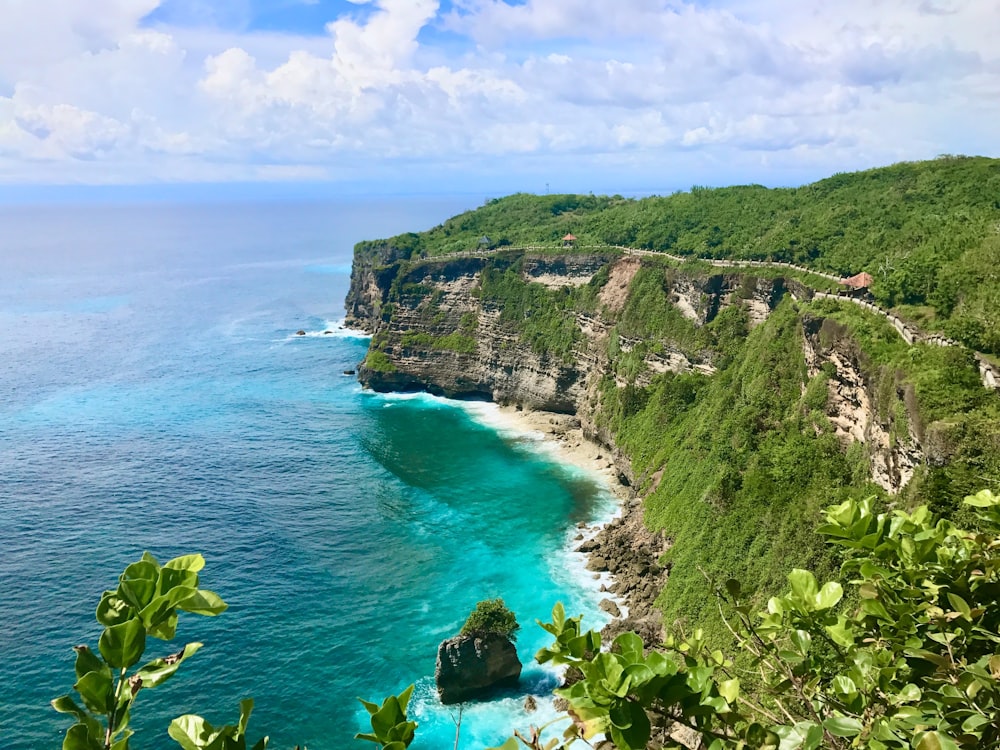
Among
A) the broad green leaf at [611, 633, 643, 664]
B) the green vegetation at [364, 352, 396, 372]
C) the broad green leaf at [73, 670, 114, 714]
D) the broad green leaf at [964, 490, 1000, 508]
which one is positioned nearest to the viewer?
the broad green leaf at [73, 670, 114, 714]

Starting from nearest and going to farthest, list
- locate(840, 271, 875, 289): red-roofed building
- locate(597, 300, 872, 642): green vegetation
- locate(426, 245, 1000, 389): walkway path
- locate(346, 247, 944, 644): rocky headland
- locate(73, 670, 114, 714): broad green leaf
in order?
locate(73, 670, 114, 714): broad green leaf
locate(426, 245, 1000, 389): walkway path
locate(597, 300, 872, 642): green vegetation
locate(346, 247, 944, 644): rocky headland
locate(840, 271, 875, 289): red-roofed building

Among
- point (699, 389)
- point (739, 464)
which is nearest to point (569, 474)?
point (699, 389)

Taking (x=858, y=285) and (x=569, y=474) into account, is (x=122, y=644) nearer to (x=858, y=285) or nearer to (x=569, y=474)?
(x=858, y=285)

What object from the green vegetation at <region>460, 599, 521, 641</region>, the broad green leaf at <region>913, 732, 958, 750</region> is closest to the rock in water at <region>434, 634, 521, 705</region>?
the green vegetation at <region>460, 599, 521, 641</region>

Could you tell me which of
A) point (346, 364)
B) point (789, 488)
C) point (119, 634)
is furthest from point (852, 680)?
point (346, 364)

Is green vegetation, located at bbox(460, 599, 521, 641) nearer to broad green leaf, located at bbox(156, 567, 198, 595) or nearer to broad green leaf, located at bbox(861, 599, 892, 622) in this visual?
broad green leaf, located at bbox(861, 599, 892, 622)

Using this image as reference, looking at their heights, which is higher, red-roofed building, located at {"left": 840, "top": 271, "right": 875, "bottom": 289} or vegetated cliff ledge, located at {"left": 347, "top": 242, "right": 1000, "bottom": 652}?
red-roofed building, located at {"left": 840, "top": 271, "right": 875, "bottom": 289}

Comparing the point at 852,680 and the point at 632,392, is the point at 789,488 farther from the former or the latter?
the point at 852,680
